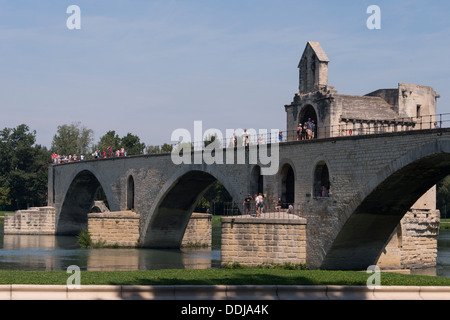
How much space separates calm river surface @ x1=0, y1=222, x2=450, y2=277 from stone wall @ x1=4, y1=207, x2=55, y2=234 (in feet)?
32.4

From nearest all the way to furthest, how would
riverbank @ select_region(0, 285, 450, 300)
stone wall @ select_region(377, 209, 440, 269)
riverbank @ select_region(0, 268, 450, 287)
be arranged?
riverbank @ select_region(0, 285, 450, 300) → riverbank @ select_region(0, 268, 450, 287) → stone wall @ select_region(377, 209, 440, 269)

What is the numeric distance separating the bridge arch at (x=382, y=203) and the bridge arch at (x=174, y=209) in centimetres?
1564

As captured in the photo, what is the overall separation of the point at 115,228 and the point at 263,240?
20.7m

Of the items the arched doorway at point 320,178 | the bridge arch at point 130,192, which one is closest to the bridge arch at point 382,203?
the arched doorway at point 320,178

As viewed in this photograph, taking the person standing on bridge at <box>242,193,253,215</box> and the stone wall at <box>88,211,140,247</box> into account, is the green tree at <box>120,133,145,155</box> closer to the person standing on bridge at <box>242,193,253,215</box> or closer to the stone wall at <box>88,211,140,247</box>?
the stone wall at <box>88,211,140,247</box>

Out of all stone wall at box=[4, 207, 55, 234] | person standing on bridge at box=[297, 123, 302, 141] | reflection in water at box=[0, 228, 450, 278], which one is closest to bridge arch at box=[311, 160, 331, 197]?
person standing on bridge at box=[297, 123, 302, 141]

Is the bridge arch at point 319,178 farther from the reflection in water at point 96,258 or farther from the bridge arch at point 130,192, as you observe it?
the bridge arch at point 130,192

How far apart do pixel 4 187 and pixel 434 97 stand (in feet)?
237

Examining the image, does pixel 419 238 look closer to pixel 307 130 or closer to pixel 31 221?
pixel 307 130

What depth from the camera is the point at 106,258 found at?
130 feet

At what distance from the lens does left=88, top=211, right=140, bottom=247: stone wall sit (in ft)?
153

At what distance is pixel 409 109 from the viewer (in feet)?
115
